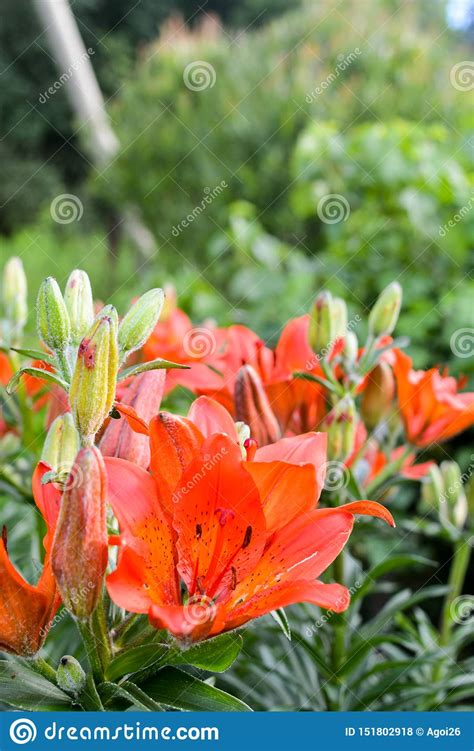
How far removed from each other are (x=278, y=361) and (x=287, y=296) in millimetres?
1317

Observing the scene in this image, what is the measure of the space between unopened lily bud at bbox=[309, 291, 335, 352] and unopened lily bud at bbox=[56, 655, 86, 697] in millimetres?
378

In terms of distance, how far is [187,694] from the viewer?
44 cm

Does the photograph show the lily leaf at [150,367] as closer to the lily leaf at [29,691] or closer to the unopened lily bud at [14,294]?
the lily leaf at [29,691]

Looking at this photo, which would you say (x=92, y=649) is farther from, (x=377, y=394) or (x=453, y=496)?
(x=453, y=496)

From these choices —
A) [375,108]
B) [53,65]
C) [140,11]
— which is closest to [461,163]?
[375,108]

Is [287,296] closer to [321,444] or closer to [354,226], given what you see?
[354,226]

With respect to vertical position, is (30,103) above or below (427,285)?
below

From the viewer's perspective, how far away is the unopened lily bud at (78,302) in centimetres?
50

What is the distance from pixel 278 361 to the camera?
0.75m

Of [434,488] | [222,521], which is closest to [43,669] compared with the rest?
[222,521]

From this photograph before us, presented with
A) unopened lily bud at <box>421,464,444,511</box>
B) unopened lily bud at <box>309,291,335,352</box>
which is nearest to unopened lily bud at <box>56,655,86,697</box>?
unopened lily bud at <box>309,291,335,352</box>

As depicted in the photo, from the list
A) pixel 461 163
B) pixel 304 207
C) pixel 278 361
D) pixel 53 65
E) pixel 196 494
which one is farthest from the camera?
pixel 53 65

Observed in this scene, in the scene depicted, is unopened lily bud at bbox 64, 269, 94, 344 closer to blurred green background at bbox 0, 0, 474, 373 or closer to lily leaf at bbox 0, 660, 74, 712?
lily leaf at bbox 0, 660, 74, 712

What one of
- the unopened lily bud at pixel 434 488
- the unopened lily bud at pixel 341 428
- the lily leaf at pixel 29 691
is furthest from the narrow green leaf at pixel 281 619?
the unopened lily bud at pixel 434 488
